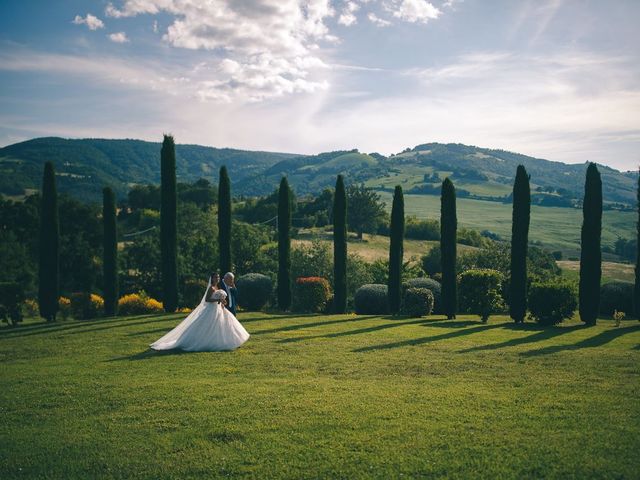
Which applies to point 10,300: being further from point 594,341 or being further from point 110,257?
point 594,341

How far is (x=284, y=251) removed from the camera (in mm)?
31016

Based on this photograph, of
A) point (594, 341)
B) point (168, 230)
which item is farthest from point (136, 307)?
point (594, 341)

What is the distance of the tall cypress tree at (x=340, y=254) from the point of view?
29.6 metres

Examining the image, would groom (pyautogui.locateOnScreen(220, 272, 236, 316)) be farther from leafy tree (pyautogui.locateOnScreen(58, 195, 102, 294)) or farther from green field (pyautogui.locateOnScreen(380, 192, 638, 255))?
green field (pyautogui.locateOnScreen(380, 192, 638, 255))

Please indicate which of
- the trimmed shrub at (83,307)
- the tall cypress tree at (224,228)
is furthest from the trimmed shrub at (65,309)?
the tall cypress tree at (224,228)

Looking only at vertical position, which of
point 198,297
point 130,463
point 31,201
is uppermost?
point 31,201

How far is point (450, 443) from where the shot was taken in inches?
309

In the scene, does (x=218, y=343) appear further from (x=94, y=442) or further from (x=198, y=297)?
(x=198, y=297)

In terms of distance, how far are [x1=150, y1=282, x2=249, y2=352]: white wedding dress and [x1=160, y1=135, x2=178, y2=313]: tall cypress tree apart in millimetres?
12125

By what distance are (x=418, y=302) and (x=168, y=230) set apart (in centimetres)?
1504

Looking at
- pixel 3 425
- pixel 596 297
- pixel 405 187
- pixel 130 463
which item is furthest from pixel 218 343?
pixel 405 187

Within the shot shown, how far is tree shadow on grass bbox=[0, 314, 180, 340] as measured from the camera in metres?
20.9

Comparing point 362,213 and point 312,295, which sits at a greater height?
point 362,213

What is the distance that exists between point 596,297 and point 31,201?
158 ft
